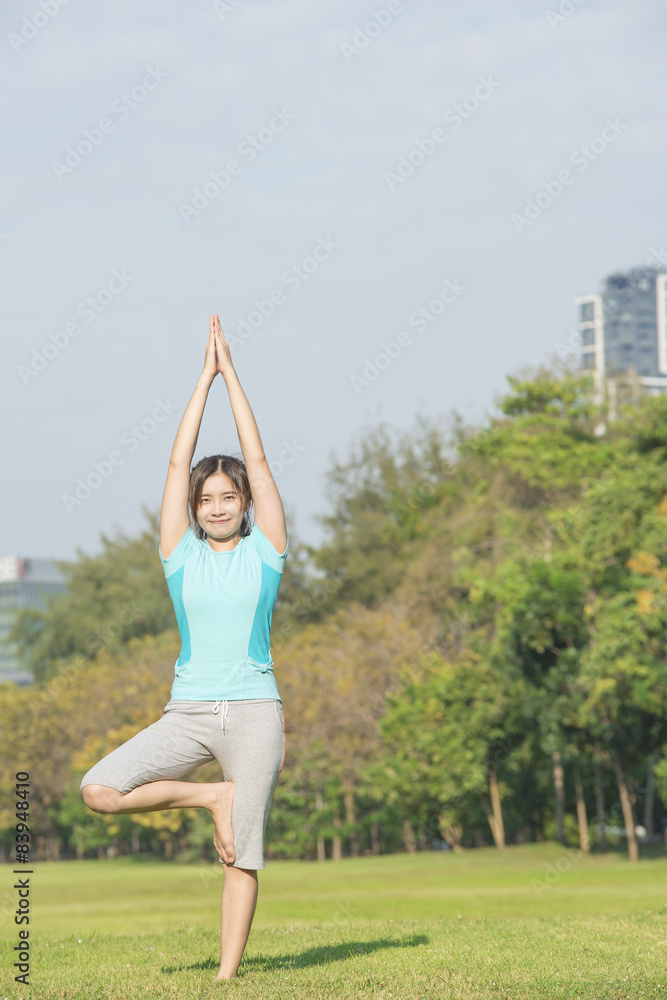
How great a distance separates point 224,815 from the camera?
5.04 m

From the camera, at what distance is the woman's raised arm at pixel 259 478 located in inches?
211

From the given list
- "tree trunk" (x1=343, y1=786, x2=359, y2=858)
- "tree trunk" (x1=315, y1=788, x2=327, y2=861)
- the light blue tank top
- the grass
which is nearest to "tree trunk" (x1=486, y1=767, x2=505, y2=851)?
"tree trunk" (x1=343, y1=786, x2=359, y2=858)

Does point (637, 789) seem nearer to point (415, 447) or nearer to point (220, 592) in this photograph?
point (415, 447)

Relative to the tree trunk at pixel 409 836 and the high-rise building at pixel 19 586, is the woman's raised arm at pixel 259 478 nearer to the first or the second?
the tree trunk at pixel 409 836

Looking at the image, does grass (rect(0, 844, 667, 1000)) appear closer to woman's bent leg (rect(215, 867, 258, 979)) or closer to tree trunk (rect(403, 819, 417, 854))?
woman's bent leg (rect(215, 867, 258, 979))

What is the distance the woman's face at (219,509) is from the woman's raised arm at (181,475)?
0.10m

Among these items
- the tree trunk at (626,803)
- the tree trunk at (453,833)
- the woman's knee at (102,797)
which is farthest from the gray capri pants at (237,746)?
the tree trunk at (453,833)

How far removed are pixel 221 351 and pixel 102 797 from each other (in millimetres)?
2207

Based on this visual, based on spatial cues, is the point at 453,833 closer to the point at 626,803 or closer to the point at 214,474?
the point at 626,803

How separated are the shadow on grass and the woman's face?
2.07m

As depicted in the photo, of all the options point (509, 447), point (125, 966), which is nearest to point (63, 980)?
point (125, 966)

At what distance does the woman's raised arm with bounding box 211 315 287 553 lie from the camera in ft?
17.5

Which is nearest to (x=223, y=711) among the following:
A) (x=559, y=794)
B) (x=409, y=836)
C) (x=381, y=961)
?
(x=381, y=961)

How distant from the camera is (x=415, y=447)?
2128 inches
